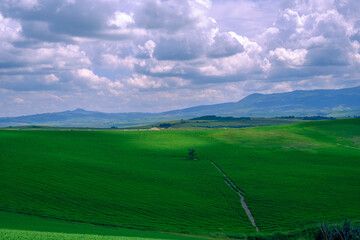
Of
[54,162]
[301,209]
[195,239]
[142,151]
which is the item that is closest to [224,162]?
[142,151]

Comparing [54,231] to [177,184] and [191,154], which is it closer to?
[177,184]

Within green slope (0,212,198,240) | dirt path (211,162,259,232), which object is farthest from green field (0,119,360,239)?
dirt path (211,162,259,232)

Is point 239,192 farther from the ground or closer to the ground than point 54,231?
closer to the ground

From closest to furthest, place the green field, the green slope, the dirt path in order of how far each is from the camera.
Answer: the green slope, the green field, the dirt path

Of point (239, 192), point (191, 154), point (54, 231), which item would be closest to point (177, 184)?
point (239, 192)

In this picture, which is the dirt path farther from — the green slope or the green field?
the green slope

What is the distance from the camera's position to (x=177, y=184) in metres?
58.4

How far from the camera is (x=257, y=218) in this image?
138 feet

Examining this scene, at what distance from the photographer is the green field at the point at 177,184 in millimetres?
38281

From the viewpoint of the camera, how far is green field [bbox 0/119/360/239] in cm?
3828

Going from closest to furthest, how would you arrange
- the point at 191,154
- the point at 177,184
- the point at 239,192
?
1. the point at 239,192
2. the point at 177,184
3. the point at 191,154

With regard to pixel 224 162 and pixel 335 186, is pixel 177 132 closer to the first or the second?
pixel 224 162

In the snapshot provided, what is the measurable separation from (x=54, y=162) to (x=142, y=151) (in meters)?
32.6

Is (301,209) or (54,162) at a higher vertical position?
(54,162)
